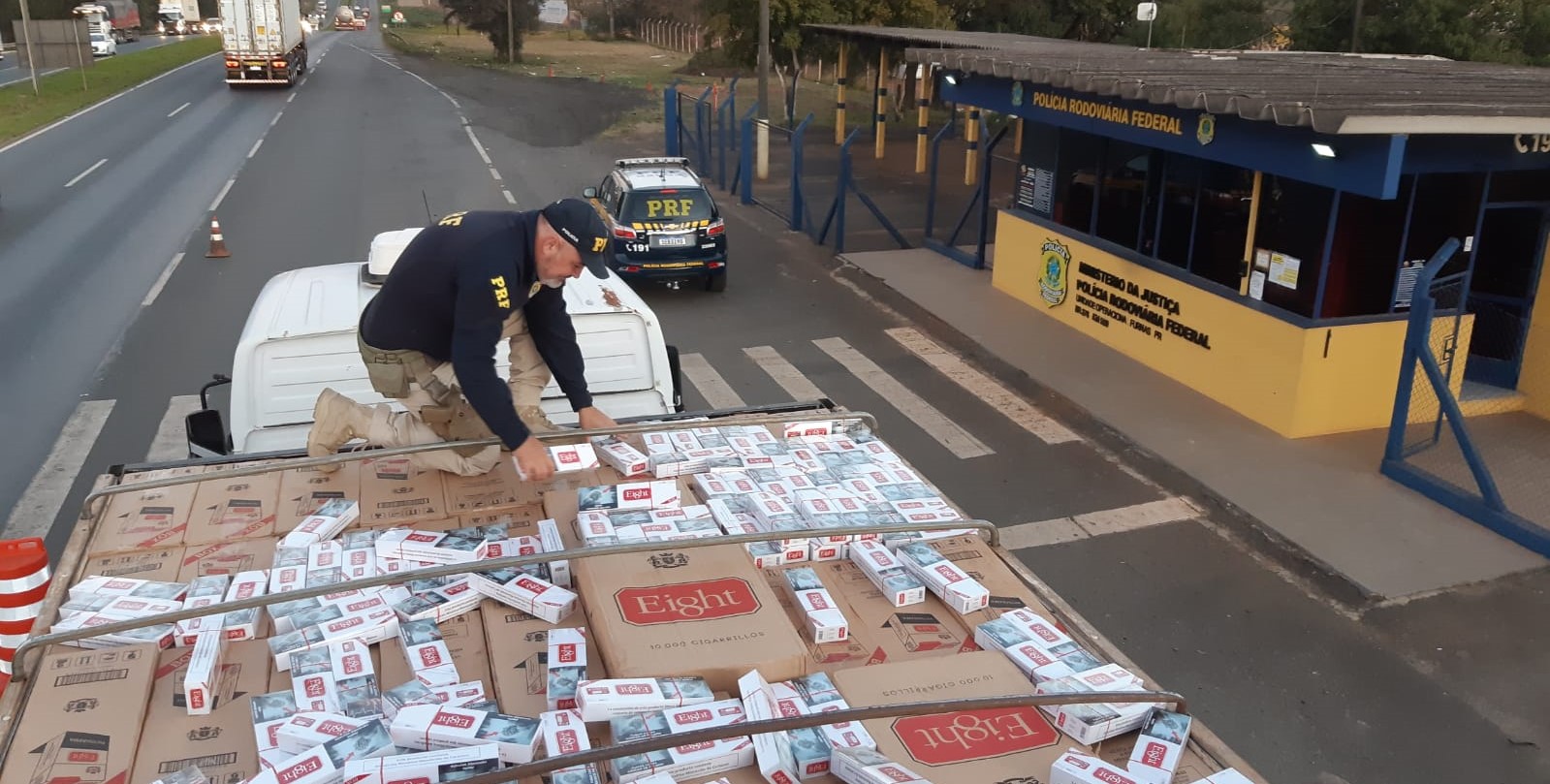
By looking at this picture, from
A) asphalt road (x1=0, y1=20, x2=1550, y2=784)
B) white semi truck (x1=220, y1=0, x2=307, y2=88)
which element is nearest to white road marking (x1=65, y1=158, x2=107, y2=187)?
asphalt road (x1=0, y1=20, x2=1550, y2=784)

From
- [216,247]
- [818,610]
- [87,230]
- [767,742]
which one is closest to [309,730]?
[767,742]

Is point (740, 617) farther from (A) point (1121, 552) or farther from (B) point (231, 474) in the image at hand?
(A) point (1121, 552)

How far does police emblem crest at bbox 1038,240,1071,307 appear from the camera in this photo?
14836 mm

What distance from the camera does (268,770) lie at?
293 centimetres

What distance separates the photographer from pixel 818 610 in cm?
379

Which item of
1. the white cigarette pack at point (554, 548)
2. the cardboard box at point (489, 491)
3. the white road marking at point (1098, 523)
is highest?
the white cigarette pack at point (554, 548)

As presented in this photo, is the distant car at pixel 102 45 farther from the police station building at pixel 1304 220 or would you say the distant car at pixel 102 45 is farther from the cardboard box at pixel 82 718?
the cardboard box at pixel 82 718

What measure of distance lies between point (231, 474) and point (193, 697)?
181 cm

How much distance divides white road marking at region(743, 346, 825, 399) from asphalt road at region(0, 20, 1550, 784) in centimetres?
5

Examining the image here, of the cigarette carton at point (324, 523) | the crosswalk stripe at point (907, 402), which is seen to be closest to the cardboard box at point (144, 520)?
the cigarette carton at point (324, 523)

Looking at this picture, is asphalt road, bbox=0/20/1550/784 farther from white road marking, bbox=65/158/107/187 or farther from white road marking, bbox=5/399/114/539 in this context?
white road marking, bbox=65/158/107/187

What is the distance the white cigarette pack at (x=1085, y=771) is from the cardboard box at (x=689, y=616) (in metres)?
0.80

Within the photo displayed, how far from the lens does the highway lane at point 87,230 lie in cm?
1198

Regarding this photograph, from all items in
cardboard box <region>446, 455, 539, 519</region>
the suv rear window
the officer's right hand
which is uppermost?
the officer's right hand
